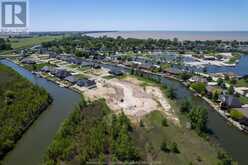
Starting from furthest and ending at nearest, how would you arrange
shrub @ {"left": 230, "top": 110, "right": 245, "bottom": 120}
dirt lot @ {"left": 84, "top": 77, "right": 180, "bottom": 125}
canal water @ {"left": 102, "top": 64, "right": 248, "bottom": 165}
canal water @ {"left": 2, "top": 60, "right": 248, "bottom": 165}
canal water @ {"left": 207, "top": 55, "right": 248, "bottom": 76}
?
canal water @ {"left": 207, "top": 55, "right": 248, "bottom": 76}, dirt lot @ {"left": 84, "top": 77, "right": 180, "bottom": 125}, shrub @ {"left": 230, "top": 110, "right": 245, "bottom": 120}, canal water @ {"left": 102, "top": 64, "right": 248, "bottom": 165}, canal water @ {"left": 2, "top": 60, "right": 248, "bottom": 165}

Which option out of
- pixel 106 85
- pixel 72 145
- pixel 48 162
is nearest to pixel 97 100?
pixel 106 85

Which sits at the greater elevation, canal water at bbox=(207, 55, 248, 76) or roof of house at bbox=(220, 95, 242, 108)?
canal water at bbox=(207, 55, 248, 76)

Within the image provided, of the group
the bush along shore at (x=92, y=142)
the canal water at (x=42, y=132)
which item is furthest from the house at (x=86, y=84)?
the bush along shore at (x=92, y=142)

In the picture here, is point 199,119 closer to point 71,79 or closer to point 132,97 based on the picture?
point 132,97

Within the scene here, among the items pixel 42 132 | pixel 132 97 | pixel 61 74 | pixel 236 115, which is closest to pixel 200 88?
pixel 236 115

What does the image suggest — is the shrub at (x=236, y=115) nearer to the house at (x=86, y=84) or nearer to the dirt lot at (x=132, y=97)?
the dirt lot at (x=132, y=97)

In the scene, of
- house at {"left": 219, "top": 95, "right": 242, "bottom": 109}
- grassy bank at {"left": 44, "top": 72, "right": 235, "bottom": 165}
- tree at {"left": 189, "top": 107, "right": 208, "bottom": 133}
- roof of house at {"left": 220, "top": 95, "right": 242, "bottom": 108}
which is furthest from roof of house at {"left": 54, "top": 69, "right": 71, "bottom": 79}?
roof of house at {"left": 220, "top": 95, "right": 242, "bottom": 108}

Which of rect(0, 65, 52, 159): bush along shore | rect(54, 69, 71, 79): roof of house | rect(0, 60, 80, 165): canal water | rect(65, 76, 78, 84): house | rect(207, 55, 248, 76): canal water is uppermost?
rect(207, 55, 248, 76): canal water

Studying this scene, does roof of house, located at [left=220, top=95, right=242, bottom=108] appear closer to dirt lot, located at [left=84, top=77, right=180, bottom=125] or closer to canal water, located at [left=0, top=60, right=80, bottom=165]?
dirt lot, located at [left=84, top=77, right=180, bottom=125]

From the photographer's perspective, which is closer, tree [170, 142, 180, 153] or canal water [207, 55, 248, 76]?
tree [170, 142, 180, 153]
